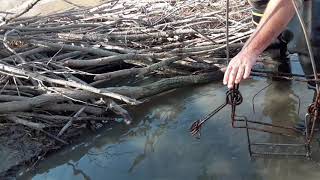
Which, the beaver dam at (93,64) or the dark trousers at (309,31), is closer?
the dark trousers at (309,31)

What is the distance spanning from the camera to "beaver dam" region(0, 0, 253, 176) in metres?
4.12

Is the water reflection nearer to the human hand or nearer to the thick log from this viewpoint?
the thick log

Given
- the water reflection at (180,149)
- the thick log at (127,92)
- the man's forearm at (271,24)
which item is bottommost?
the water reflection at (180,149)

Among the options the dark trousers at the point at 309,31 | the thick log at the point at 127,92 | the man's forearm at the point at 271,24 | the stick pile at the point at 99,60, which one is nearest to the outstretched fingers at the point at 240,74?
the man's forearm at the point at 271,24

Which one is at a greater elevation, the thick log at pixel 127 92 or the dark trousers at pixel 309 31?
the dark trousers at pixel 309 31

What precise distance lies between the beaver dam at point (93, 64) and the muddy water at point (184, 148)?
0.16 meters

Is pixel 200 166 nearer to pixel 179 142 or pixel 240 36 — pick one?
pixel 179 142

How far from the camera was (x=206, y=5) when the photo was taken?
662cm

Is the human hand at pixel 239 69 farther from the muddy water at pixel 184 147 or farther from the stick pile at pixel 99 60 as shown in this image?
the stick pile at pixel 99 60

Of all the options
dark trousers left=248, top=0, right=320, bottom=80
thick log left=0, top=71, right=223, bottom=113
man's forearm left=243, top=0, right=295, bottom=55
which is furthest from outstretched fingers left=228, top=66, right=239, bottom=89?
thick log left=0, top=71, right=223, bottom=113

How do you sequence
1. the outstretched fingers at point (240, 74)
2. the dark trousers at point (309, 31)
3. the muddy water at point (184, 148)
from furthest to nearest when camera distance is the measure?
the muddy water at point (184, 148), the dark trousers at point (309, 31), the outstretched fingers at point (240, 74)

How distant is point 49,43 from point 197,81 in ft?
5.27

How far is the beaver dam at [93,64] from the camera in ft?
13.5

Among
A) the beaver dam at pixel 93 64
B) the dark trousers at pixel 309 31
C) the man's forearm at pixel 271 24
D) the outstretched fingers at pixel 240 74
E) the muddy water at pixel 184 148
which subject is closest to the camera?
the outstretched fingers at pixel 240 74
